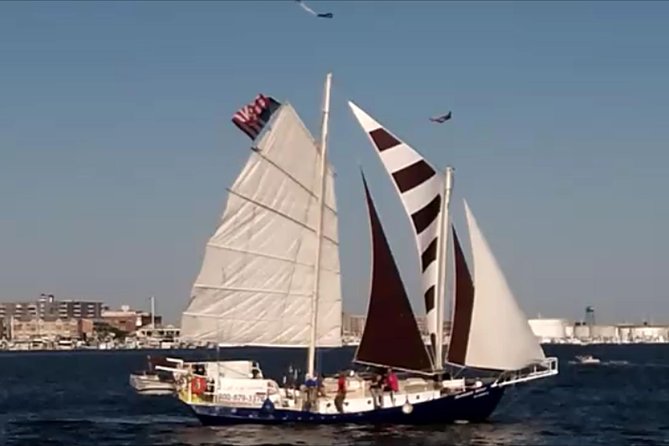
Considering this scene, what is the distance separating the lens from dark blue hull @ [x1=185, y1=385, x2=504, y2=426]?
62.7m

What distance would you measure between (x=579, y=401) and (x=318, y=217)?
3805 cm

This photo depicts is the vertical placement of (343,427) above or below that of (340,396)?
below

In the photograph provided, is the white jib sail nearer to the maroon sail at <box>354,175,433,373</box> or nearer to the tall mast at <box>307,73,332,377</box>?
the maroon sail at <box>354,175,433,373</box>

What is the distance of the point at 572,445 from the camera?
61938 mm

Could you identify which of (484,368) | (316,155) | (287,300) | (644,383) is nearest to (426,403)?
(484,368)

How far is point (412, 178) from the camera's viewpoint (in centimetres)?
6550

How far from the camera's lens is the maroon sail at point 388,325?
210ft

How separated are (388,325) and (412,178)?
7014mm

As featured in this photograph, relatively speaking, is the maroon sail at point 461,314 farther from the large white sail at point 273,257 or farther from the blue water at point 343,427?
the large white sail at point 273,257

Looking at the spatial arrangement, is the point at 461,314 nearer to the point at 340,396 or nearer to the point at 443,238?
the point at 443,238

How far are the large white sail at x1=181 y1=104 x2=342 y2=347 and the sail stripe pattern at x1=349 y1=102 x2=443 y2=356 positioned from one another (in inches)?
106

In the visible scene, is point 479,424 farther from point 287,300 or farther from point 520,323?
point 287,300

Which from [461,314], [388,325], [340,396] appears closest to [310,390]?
[340,396]

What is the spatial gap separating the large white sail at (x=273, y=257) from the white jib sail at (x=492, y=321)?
6.46m
